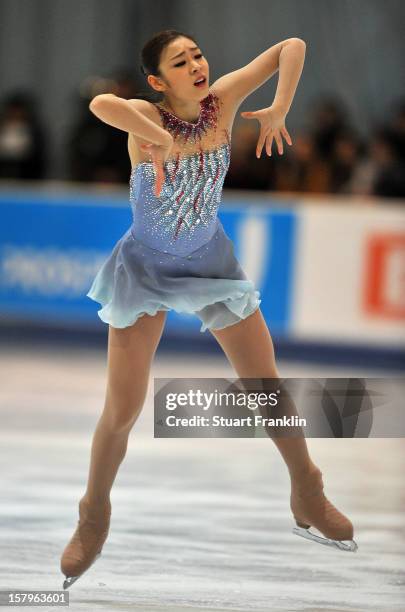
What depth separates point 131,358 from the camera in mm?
3488

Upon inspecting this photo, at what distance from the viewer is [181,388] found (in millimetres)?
3352

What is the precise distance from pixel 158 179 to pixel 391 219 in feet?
16.8

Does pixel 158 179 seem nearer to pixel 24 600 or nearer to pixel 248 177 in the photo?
pixel 24 600

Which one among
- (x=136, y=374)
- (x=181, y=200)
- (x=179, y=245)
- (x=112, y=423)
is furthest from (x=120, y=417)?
(x=181, y=200)

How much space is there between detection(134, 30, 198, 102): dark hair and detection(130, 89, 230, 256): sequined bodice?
213 millimetres

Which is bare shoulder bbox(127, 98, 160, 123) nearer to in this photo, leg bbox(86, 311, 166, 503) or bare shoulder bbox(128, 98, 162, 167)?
bare shoulder bbox(128, 98, 162, 167)

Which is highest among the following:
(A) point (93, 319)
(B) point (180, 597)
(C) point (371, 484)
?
(B) point (180, 597)

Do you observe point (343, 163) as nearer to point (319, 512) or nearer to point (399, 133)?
point (399, 133)

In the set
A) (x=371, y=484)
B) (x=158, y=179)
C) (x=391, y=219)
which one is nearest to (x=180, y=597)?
(x=158, y=179)

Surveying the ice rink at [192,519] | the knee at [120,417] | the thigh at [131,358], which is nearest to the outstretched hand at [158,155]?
the thigh at [131,358]

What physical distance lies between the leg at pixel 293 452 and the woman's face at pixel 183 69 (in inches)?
26.6

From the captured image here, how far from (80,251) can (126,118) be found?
5610 millimetres

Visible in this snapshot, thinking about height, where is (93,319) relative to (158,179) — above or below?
below

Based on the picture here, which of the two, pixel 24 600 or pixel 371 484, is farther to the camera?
pixel 371 484
